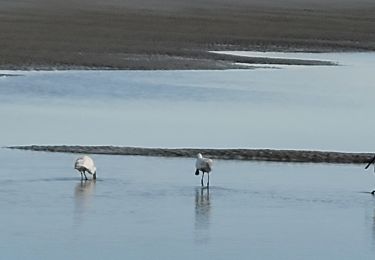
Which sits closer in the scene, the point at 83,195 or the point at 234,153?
the point at 83,195

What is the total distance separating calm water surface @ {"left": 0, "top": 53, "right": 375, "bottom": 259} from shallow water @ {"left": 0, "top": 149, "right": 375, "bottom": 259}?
0.02m

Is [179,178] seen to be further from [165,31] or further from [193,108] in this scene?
[165,31]

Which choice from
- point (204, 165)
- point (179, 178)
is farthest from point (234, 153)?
point (204, 165)

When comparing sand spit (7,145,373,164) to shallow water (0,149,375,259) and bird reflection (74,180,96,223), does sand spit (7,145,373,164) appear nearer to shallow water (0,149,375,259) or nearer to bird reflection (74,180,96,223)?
shallow water (0,149,375,259)

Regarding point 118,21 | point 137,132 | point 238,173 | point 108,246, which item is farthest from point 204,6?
point 108,246

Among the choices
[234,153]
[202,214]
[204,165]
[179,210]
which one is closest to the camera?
[202,214]

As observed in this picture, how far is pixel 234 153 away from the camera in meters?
17.2

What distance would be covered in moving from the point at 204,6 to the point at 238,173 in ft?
113

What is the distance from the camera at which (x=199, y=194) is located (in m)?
14.3

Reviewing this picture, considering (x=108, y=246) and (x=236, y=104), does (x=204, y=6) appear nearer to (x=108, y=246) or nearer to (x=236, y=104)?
(x=236, y=104)

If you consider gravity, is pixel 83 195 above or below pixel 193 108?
below

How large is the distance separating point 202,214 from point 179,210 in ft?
0.81

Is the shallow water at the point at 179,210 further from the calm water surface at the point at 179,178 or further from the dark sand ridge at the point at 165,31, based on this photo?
the dark sand ridge at the point at 165,31

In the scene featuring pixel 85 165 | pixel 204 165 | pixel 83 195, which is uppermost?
pixel 204 165
